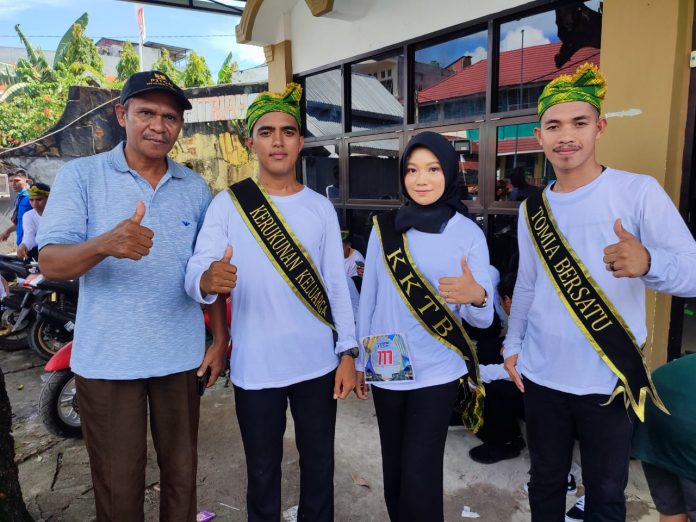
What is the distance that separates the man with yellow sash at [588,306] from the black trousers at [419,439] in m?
0.39

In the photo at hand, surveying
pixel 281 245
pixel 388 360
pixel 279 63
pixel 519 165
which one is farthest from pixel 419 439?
pixel 279 63

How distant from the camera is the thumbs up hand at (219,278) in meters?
1.73

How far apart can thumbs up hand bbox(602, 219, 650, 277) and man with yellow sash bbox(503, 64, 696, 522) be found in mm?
101

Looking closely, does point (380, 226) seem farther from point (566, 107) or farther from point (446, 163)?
point (566, 107)

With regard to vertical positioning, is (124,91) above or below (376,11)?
below

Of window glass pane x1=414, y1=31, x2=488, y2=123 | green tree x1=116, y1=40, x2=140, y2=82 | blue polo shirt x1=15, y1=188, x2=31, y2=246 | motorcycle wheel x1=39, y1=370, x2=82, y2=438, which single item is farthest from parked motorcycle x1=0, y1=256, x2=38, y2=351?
green tree x1=116, y1=40, x2=140, y2=82

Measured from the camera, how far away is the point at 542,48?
368cm

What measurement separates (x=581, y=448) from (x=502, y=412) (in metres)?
1.27

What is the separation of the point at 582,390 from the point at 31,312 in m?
5.77

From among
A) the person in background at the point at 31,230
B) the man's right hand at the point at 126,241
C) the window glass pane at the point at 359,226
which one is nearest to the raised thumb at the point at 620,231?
the man's right hand at the point at 126,241

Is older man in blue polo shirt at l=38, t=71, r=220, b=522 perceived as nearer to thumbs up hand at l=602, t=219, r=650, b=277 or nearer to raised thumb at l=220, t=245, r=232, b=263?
raised thumb at l=220, t=245, r=232, b=263

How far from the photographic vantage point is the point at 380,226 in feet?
6.95

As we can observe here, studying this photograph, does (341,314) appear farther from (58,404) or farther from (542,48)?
(542,48)

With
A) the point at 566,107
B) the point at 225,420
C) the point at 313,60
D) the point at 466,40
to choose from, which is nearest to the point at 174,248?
the point at 566,107
